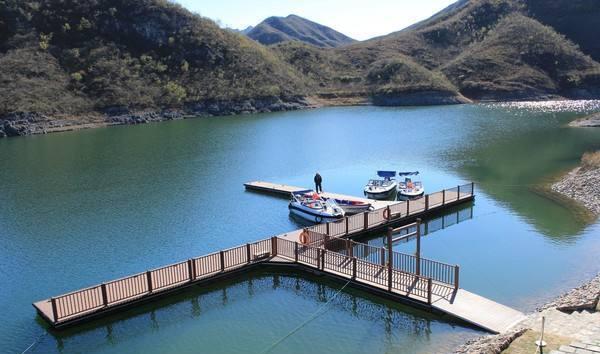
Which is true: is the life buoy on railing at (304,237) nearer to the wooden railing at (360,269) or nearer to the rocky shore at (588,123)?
the wooden railing at (360,269)

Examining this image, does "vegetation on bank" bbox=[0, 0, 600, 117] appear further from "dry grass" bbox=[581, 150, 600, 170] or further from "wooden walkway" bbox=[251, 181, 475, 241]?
"dry grass" bbox=[581, 150, 600, 170]

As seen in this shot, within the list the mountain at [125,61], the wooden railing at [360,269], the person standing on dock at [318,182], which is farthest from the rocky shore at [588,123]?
the wooden railing at [360,269]

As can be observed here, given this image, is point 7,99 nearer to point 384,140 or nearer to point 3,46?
point 3,46

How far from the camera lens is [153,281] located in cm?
2355

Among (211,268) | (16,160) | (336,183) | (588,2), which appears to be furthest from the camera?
(588,2)

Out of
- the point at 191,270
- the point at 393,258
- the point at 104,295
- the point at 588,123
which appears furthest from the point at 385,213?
the point at 588,123

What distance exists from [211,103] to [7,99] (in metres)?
42.5

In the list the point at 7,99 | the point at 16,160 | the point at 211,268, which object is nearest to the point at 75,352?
the point at 211,268

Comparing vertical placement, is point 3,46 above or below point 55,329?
above

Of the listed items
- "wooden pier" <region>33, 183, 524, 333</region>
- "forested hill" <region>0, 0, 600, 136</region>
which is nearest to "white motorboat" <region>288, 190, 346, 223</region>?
"wooden pier" <region>33, 183, 524, 333</region>

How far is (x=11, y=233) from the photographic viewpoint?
112ft

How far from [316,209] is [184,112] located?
92250 millimetres

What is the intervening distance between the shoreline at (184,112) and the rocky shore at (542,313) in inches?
3769

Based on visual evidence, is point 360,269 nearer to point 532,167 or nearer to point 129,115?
point 532,167
